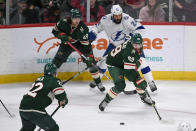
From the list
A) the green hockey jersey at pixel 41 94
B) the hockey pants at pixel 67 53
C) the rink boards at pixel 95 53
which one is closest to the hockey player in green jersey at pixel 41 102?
the green hockey jersey at pixel 41 94

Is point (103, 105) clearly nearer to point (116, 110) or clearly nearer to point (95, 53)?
point (116, 110)

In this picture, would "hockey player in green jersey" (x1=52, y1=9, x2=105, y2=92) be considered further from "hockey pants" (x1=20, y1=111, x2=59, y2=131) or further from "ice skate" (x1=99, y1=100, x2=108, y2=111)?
"hockey pants" (x1=20, y1=111, x2=59, y2=131)

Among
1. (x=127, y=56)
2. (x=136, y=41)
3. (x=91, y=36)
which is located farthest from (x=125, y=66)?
(x=91, y=36)

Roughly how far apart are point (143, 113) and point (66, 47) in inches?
63.8

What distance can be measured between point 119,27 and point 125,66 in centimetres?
124

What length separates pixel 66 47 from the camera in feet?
23.2

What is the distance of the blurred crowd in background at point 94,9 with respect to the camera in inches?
300

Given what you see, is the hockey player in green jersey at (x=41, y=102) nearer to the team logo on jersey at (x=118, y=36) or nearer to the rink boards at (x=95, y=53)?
the team logo on jersey at (x=118, y=36)

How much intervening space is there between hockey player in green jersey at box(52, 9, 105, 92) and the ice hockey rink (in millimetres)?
509

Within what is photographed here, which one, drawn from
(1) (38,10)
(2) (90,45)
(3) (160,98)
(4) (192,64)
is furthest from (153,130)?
(1) (38,10)

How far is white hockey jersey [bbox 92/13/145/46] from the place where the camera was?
6930 millimetres

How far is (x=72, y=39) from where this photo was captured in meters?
7.00

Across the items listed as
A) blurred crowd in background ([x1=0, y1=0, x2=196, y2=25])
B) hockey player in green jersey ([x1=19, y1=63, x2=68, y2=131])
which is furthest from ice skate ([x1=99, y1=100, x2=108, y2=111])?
blurred crowd in background ([x1=0, y1=0, x2=196, y2=25])

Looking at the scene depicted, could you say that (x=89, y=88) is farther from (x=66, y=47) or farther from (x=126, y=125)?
(x=126, y=125)
